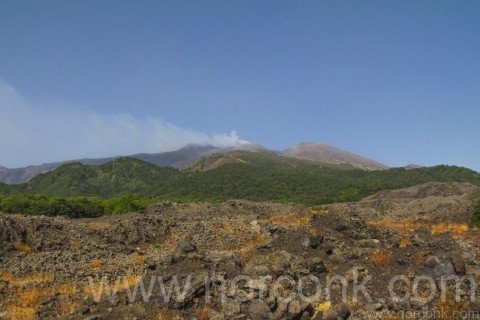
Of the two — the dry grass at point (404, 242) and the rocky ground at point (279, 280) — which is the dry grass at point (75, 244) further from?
the dry grass at point (404, 242)

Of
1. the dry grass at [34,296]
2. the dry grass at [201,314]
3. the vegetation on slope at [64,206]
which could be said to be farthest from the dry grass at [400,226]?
the vegetation on slope at [64,206]

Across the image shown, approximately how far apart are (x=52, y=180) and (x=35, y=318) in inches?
5620

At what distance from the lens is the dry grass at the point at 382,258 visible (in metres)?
13.5

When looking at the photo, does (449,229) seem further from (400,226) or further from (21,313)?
(21,313)

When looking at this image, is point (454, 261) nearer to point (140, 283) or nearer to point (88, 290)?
point (140, 283)

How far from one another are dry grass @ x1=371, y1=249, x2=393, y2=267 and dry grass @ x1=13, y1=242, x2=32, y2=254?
65.4 feet

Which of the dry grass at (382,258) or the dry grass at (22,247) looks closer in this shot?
the dry grass at (382,258)

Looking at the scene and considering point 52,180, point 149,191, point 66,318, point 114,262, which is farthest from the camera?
point 52,180

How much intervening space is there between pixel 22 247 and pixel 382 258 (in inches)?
825

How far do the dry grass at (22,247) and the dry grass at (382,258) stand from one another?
19.9 meters

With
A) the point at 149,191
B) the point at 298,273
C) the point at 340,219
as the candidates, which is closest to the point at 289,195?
the point at 149,191

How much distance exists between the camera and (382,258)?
13594 millimetres

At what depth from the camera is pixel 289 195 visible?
101m

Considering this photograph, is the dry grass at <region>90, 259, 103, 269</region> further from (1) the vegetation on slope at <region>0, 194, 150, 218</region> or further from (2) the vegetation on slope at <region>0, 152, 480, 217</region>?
(2) the vegetation on slope at <region>0, 152, 480, 217</region>
